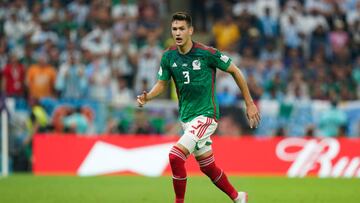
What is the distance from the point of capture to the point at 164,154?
1870 cm

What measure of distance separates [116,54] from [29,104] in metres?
3.19

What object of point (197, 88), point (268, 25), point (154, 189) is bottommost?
point (154, 189)

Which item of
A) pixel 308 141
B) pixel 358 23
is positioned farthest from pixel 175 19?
pixel 358 23

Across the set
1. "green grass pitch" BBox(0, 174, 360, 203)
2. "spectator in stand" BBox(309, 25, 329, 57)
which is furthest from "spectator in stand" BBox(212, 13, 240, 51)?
"green grass pitch" BBox(0, 174, 360, 203)

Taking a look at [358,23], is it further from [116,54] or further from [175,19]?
[175,19]

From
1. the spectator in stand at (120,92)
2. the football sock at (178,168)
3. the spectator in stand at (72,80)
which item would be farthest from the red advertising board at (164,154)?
the football sock at (178,168)

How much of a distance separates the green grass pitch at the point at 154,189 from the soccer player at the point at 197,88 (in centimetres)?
231

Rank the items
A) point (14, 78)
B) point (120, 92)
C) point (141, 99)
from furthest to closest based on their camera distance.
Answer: point (120, 92) → point (14, 78) → point (141, 99)

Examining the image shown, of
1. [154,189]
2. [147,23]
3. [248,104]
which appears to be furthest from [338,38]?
[248,104]

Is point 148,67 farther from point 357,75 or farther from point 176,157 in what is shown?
point 176,157

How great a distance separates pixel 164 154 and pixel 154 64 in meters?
3.72

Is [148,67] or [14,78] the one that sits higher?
[148,67]

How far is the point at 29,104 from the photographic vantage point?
1997 cm

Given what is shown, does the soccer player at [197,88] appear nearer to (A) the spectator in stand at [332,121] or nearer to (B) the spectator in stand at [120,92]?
(A) the spectator in stand at [332,121]
